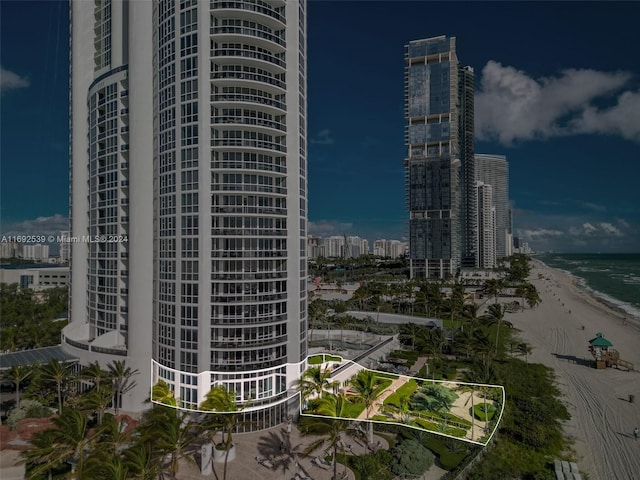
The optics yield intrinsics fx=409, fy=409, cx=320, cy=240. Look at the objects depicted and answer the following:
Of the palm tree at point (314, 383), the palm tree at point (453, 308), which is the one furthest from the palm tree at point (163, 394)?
the palm tree at point (453, 308)

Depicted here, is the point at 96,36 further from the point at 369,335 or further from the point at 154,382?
the point at 369,335

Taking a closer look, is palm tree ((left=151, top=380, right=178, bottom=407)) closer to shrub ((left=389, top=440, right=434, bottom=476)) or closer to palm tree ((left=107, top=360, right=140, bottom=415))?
→ palm tree ((left=107, top=360, right=140, bottom=415))

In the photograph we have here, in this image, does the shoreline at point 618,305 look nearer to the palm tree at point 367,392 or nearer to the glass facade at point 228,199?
the palm tree at point 367,392

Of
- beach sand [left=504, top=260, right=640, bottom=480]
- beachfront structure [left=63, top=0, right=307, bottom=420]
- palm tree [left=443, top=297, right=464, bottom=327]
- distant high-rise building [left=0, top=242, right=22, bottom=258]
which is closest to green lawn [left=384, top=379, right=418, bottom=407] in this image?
beachfront structure [left=63, top=0, right=307, bottom=420]

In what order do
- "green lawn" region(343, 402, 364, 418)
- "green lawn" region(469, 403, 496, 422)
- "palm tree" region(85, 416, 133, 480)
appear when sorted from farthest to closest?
"green lawn" region(469, 403, 496, 422) < "green lawn" region(343, 402, 364, 418) < "palm tree" region(85, 416, 133, 480)

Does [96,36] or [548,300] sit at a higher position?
[96,36]

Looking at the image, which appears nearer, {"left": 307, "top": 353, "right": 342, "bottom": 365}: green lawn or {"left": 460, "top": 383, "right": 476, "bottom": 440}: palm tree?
{"left": 460, "top": 383, "right": 476, "bottom": 440}: palm tree

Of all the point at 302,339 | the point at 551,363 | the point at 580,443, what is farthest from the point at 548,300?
the point at 302,339
